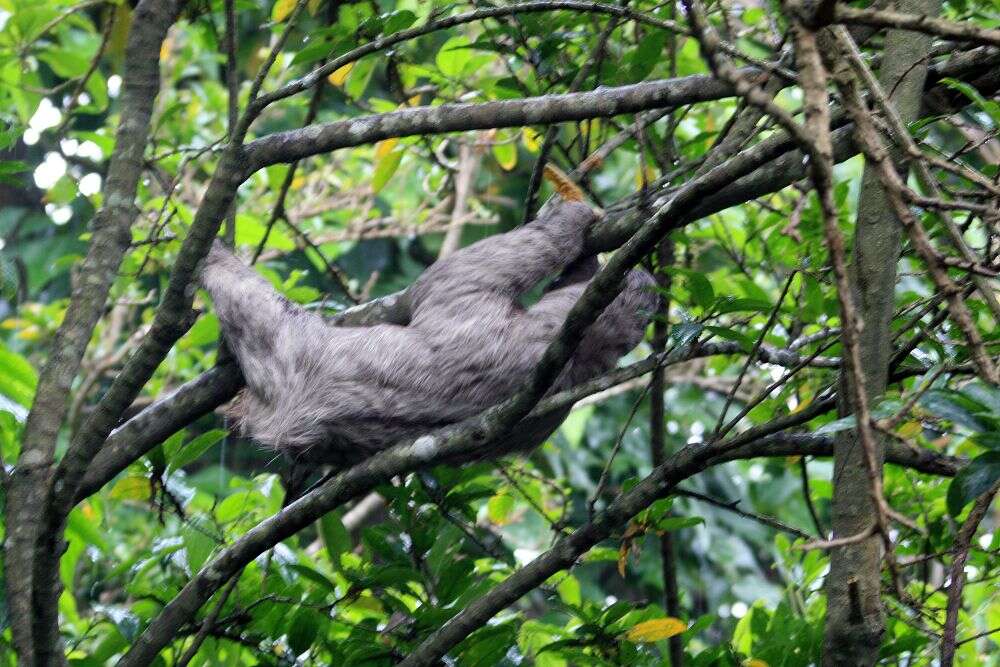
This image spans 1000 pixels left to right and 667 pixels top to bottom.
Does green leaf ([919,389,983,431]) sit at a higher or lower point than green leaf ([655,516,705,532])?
higher

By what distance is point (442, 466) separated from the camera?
4215 mm

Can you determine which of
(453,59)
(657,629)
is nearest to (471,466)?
(657,629)

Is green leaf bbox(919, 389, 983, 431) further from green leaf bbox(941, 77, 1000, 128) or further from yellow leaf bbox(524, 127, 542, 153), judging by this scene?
yellow leaf bbox(524, 127, 542, 153)

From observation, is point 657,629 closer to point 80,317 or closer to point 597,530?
point 597,530

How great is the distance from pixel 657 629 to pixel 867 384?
1184mm

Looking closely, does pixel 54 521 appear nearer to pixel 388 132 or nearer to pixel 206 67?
pixel 388 132

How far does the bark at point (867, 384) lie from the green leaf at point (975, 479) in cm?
19

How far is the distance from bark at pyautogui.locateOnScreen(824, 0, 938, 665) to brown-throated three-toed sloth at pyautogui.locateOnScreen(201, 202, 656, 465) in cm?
156

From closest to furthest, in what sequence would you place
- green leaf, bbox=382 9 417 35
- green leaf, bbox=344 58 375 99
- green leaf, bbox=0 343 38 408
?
1. green leaf, bbox=382 9 417 35
2. green leaf, bbox=0 343 38 408
3. green leaf, bbox=344 58 375 99

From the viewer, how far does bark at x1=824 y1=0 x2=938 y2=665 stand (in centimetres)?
264

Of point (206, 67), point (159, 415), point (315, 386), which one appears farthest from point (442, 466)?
point (206, 67)

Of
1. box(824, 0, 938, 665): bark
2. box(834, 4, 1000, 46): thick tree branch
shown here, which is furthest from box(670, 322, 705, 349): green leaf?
box(834, 4, 1000, 46): thick tree branch

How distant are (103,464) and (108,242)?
82 cm

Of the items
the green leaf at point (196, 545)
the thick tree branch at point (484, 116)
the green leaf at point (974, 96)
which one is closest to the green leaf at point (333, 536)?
the green leaf at point (196, 545)
